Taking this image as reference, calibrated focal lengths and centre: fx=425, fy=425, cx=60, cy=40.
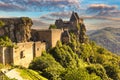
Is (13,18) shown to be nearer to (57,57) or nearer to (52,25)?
(57,57)

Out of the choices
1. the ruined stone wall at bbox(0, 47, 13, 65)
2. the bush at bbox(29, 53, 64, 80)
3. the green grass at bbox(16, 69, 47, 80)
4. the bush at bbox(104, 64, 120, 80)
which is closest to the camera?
the green grass at bbox(16, 69, 47, 80)

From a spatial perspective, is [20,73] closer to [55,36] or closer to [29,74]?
[29,74]

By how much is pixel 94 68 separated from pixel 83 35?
28.8m

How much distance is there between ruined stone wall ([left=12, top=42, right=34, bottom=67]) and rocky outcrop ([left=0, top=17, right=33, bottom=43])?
693 cm

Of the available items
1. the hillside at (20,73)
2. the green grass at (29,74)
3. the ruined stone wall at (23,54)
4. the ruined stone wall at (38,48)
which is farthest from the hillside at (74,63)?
the hillside at (20,73)

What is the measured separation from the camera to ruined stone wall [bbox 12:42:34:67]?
100 metres

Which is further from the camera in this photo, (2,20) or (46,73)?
(2,20)

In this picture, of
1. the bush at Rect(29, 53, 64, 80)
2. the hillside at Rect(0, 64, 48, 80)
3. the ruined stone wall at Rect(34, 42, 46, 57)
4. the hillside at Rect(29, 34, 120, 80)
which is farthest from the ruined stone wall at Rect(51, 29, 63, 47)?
the hillside at Rect(0, 64, 48, 80)

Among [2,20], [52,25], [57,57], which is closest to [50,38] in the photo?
[57,57]

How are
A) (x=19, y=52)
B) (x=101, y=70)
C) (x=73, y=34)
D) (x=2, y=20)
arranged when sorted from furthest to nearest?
(x=73, y=34) < (x=101, y=70) < (x=2, y=20) < (x=19, y=52)

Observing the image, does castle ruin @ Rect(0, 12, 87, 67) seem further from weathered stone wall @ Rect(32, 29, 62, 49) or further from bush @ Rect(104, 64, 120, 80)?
bush @ Rect(104, 64, 120, 80)

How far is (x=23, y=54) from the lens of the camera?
10400 centimetres

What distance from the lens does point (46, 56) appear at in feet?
375

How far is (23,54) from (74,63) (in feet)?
74.9
